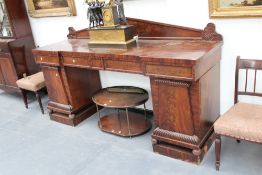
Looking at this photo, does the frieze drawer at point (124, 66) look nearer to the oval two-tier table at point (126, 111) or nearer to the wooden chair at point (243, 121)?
the oval two-tier table at point (126, 111)

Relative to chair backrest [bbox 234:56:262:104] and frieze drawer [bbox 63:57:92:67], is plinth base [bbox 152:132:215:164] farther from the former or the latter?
frieze drawer [bbox 63:57:92:67]

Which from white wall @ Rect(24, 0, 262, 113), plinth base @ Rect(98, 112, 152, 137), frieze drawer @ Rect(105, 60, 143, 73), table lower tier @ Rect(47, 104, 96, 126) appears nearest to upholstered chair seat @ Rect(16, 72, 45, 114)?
table lower tier @ Rect(47, 104, 96, 126)

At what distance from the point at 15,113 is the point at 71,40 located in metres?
1.28

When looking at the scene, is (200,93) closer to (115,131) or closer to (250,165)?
(250,165)

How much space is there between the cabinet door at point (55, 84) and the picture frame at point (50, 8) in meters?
0.76

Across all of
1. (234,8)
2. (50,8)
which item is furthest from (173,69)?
(50,8)

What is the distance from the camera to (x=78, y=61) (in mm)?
2658

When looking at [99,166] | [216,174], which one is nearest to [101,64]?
[99,166]

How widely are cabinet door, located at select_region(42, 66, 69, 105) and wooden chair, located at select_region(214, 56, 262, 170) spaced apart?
1.75m

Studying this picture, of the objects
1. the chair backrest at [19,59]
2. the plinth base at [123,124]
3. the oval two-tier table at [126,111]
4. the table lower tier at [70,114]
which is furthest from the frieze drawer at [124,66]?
the chair backrest at [19,59]

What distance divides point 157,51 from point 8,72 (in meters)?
2.58

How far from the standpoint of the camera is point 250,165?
216 centimetres

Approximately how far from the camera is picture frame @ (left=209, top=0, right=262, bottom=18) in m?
2.09

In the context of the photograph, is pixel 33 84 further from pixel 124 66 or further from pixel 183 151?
pixel 183 151
